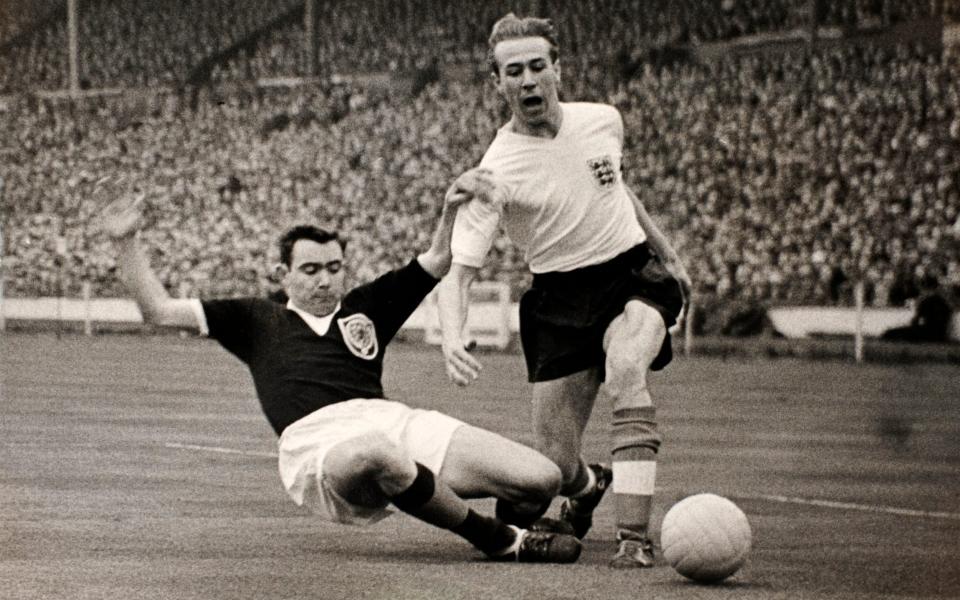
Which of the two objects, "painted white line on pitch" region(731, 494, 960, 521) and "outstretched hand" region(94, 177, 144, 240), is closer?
"outstretched hand" region(94, 177, 144, 240)

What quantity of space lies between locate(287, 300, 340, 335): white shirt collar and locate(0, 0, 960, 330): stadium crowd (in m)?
19.5

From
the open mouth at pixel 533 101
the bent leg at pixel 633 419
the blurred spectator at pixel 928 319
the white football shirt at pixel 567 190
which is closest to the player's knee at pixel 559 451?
the bent leg at pixel 633 419

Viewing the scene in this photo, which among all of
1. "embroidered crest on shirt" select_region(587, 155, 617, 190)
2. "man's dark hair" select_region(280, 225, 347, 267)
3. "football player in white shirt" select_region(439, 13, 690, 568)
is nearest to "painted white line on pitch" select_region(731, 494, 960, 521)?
"football player in white shirt" select_region(439, 13, 690, 568)

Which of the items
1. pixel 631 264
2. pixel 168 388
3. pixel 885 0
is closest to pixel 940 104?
pixel 885 0

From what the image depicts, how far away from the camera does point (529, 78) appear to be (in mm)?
7895

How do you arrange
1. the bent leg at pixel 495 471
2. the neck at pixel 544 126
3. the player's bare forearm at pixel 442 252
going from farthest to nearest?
the neck at pixel 544 126, the player's bare forearm at pixel 442 252, the bent leg at pixel 495 471

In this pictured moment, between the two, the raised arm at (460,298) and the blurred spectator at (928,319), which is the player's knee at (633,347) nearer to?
the raised arm at (460,298)

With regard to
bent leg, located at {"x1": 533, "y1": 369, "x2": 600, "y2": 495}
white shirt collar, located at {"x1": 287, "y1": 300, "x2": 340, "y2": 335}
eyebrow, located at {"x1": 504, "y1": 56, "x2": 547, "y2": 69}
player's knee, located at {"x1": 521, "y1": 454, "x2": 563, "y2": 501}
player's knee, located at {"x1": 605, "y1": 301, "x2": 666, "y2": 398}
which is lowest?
player's knee, located at {"x1": 521, "y1": 454, "x2": 563, "y2": 501}

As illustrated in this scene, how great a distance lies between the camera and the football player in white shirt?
7.88 meters

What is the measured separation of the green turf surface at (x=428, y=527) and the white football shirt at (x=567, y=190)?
1242mm

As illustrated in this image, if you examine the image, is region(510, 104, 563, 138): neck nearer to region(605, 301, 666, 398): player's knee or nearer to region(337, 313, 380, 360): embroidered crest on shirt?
region(605, 301, 666, 398): player's knee

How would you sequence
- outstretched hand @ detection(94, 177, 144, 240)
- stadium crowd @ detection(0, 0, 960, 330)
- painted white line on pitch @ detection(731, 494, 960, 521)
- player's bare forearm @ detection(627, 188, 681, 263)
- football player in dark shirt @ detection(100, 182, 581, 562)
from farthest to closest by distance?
stadium crowd @ detection(0, 0, 960, 330)
painted white line on pitch @ detection(731, 494, 960, 521)
player's bare forearm @ detection(627, 188, 681, 263)
football player in dark shirt @ detection(100, 182, 581, 562)
outstretched hand @ detection(94, 177, 144, 240)

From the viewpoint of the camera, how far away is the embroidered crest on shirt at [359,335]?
306 inches

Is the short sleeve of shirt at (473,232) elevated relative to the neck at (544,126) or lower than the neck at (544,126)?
lower
